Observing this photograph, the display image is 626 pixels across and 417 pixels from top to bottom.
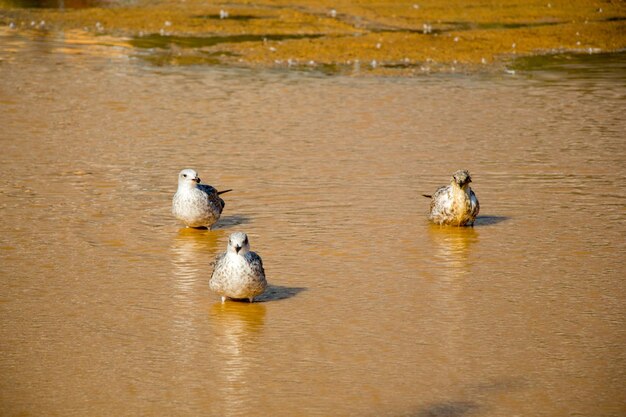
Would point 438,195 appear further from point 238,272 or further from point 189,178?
point 238,272

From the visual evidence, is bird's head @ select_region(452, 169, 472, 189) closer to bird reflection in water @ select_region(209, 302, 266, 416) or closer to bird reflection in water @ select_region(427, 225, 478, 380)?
bird reflection in water @ select_region(427, 225, 478, 380)

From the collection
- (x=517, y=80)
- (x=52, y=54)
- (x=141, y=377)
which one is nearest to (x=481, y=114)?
(x=517, y=80)

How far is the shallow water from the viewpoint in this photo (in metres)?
9.22

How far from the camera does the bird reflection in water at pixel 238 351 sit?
29.1ft

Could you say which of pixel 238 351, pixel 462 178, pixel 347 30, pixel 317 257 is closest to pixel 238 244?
pixel 238 351

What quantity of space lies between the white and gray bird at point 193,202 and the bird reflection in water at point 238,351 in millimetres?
2789

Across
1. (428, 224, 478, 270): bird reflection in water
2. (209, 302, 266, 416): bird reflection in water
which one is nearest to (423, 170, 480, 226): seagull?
(428, 224, 478, 270): bird reflection in water

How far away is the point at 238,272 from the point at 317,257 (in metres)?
2.08

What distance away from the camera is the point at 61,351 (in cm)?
997

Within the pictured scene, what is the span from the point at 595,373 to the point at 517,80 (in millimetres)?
17666

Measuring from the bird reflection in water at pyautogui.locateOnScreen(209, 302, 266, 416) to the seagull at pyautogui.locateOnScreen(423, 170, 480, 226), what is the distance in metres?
3.83

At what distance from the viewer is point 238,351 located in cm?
996

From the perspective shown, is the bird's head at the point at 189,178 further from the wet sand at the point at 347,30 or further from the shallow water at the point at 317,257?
the wet sand at the point at 347,30

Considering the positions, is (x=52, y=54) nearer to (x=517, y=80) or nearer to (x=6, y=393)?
(x=517, y=80)
